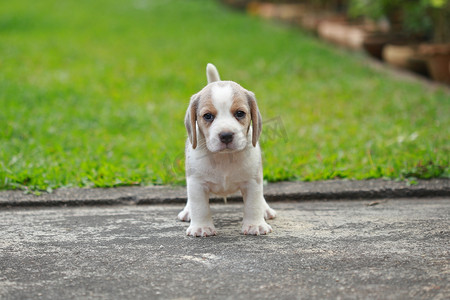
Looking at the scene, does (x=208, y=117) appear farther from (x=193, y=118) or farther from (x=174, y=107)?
(x=174, y=107)

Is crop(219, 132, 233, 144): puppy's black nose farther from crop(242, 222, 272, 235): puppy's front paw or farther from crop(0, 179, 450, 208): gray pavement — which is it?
crop(0, 179, 450, 208): gray pavement

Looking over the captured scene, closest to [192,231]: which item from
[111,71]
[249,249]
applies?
[249,249]

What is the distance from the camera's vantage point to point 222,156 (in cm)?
394

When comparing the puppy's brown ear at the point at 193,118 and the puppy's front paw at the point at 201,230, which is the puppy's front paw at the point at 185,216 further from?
the puppy's brown ear at the point at 193,118

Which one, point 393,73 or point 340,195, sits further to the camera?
point 393,73

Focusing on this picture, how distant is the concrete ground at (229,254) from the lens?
3160mm

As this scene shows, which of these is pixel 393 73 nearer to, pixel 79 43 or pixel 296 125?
pixel 296 125

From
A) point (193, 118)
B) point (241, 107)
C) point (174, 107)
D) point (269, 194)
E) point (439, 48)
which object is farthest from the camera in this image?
point (439, 48)

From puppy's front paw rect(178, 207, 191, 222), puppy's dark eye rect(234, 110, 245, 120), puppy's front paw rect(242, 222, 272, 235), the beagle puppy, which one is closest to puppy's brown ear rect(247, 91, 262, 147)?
the beagle puppy

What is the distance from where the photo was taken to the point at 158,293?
3125 mm

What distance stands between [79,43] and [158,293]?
444 inches

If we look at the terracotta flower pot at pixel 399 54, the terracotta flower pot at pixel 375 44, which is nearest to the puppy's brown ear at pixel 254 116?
the terracotta flower pot at pixel 399 54

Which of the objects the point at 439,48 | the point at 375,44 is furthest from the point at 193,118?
the point at 375,44

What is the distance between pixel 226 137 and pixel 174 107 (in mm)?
4645
